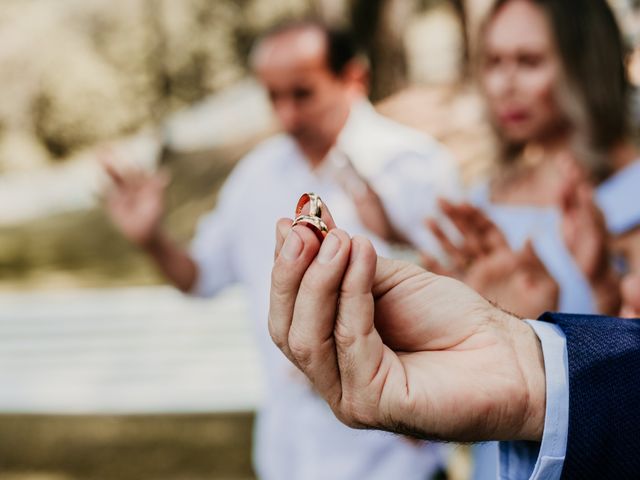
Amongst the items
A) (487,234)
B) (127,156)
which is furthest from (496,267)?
(127,156)

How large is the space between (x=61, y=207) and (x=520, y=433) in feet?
13.4

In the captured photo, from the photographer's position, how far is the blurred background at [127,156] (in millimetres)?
4039

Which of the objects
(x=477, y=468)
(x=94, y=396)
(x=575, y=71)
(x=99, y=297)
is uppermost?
(x=575, y=71)

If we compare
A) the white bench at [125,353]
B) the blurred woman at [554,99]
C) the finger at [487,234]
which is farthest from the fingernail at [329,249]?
the white bench at [125,353]

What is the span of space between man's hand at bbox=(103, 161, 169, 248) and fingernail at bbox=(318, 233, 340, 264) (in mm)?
1349

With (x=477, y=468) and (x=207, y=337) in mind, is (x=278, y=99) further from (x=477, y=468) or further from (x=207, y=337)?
(x=207, y=337)

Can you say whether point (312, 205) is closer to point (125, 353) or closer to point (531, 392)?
point (531, 392)

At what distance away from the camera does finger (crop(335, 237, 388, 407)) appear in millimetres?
720

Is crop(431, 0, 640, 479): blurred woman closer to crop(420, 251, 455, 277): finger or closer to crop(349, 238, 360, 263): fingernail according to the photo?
crop(420, 251, 455, 277): finger

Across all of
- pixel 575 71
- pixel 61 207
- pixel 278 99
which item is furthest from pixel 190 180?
pixel 575 71

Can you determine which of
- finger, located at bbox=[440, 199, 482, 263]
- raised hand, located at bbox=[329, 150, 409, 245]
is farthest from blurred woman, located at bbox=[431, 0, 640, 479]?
raised hand, located at bbox=[329, 150, 409, 245]

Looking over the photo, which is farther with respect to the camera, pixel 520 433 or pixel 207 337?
pixel 207 337

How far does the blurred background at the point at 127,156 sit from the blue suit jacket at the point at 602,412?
10.7 feet

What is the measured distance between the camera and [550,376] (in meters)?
0.78
